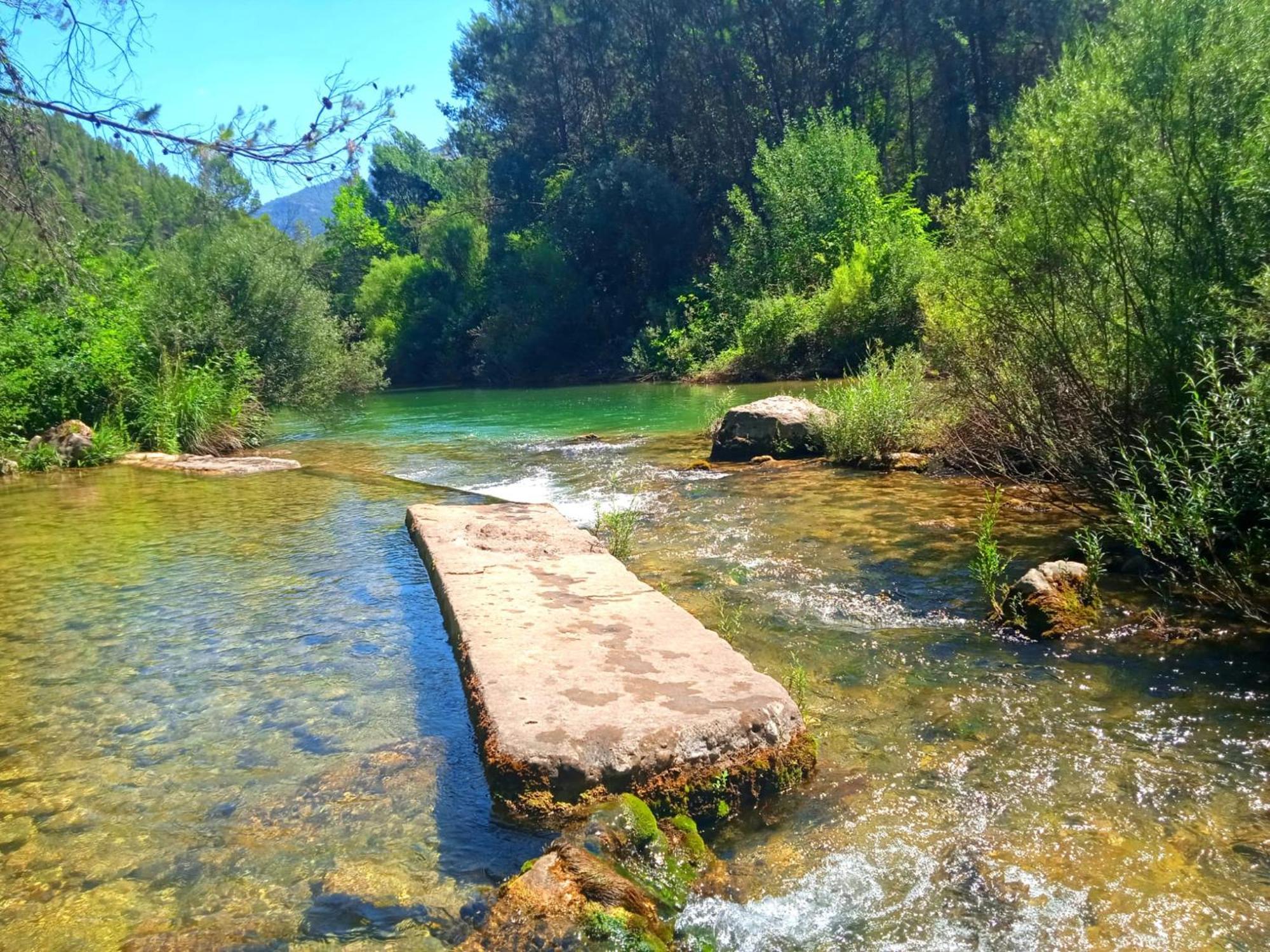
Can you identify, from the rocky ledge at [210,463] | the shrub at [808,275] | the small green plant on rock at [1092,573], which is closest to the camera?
the small green plant on rock at [1092,573]

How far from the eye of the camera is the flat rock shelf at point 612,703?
3.24m

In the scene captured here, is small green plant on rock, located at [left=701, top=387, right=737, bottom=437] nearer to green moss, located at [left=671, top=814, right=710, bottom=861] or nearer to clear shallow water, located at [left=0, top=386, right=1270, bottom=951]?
clear shallow water, located at [left=0, top=386, right=1270, bottom=951]

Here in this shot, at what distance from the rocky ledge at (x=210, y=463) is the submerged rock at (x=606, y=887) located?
11266mm

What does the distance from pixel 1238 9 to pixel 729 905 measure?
21.3 feet

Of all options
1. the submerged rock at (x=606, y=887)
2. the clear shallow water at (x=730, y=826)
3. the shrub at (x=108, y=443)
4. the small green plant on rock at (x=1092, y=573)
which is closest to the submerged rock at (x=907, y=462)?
the clear shallow water at (x=730, y=826)

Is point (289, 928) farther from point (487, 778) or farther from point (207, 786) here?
point (207, 786)

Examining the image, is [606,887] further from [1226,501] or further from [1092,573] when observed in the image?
[1092,573]

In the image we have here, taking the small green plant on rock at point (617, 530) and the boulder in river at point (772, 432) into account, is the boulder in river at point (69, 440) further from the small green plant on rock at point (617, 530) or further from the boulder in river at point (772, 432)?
the small green plant on rock at point (617, 530)

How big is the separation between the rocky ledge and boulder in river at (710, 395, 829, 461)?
21.1 ft

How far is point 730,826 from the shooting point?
3.29 m


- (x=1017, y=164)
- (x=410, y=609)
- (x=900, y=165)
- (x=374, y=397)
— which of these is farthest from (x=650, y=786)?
(x=900, y=165)

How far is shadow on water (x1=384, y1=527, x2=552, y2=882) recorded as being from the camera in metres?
3.09

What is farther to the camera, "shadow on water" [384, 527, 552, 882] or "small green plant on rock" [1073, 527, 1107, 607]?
"small green plant on rock" [1073, 527, 1107, 607]

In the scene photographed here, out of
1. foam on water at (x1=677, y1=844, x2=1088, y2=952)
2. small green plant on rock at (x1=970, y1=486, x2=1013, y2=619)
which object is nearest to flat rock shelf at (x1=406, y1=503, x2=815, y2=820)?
foam on water at (x1=677, y1=844, x2=1088, y2=952)
